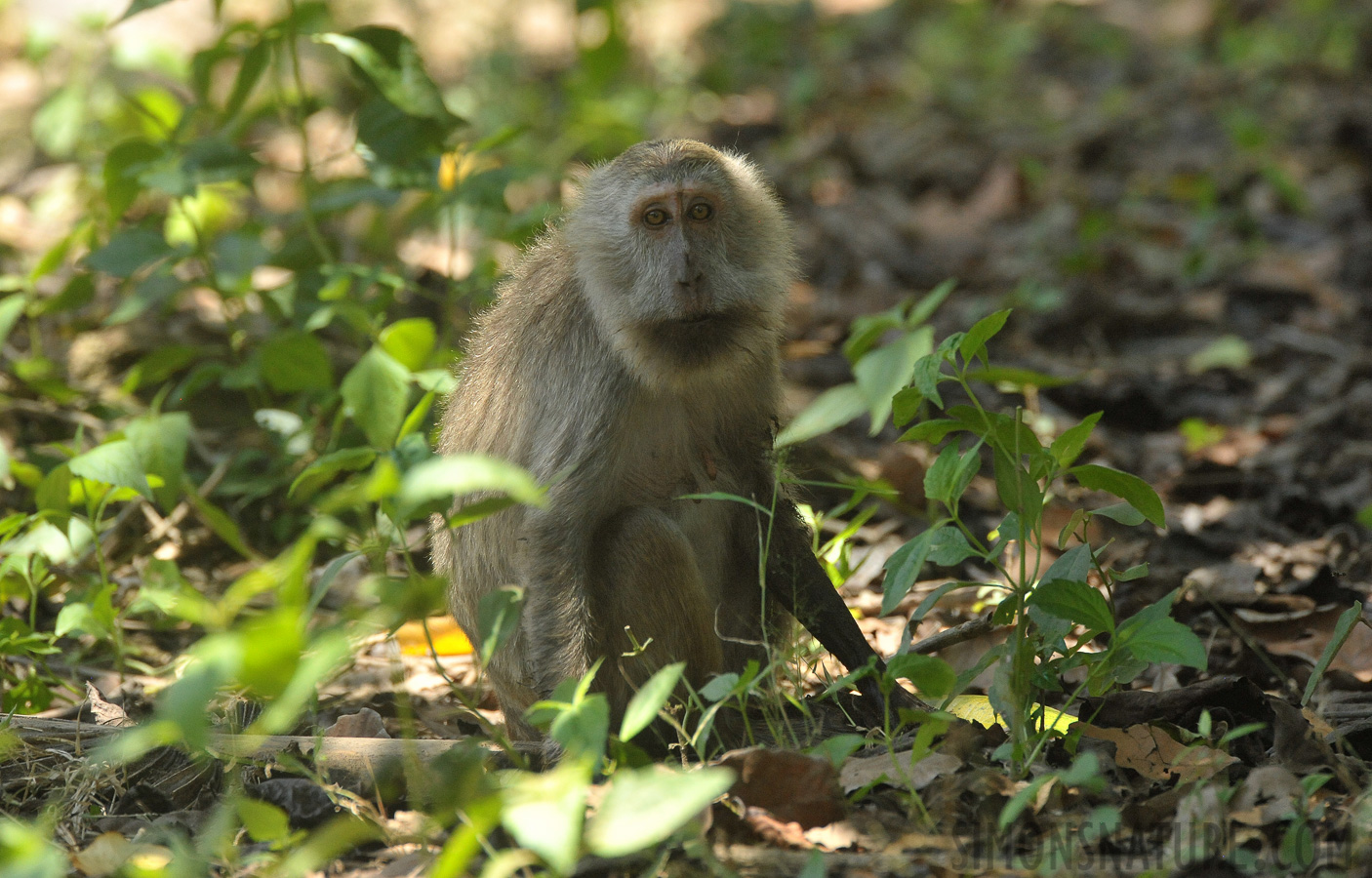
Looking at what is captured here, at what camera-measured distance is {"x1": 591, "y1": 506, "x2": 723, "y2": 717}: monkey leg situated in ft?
12.4

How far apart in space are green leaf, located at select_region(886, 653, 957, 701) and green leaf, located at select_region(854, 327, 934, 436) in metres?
0.83

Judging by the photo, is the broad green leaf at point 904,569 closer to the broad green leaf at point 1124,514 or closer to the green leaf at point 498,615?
the broad green leaf at point 1124,514

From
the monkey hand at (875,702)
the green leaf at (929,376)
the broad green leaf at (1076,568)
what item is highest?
the green leaf at (929,376)

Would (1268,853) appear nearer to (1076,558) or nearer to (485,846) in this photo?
(1076,558)

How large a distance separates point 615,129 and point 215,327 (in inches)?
94.7

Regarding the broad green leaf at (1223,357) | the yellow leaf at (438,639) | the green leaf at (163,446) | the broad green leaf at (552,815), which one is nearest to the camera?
the broad green leaf at (552,815)

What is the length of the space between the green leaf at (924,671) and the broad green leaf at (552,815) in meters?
0.93

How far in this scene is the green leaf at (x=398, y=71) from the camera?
4668mm

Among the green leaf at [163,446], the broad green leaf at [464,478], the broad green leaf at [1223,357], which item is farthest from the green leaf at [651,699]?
the broad green leaf at [1223,357]

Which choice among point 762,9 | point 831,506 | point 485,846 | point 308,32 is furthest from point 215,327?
point 762,9

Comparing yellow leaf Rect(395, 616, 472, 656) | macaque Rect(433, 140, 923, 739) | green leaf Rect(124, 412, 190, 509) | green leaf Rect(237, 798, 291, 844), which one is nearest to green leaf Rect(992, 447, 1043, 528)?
macaque Rect(433, 140, 923, 739)

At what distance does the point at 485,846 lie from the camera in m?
2.55

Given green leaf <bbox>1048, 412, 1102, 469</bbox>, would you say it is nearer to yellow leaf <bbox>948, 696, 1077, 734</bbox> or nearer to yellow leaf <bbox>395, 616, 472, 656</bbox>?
yellow leaf <bbox>948, 696, 1077, 734</bbox>

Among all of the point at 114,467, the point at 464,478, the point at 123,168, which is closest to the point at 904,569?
the point at 464,478
